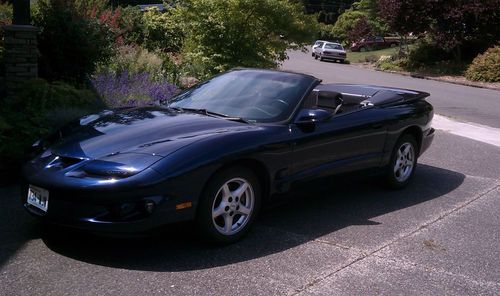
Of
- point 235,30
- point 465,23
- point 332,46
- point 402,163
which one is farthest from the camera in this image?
point 332,46

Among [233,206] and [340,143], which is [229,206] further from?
[340,143]

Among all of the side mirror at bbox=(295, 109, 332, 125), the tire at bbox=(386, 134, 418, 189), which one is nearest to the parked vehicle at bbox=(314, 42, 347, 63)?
the tire at bbox=(386, 134, 418, 189)

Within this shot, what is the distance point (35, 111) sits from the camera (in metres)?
7.08

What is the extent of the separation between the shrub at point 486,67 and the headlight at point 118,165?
87.6 feet

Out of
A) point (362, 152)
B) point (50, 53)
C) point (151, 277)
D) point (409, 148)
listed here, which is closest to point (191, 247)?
point (151, 277)

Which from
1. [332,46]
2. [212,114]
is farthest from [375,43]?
[212,114]

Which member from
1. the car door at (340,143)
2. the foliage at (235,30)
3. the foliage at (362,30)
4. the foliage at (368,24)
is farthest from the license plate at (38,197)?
the foliage at (362,30)

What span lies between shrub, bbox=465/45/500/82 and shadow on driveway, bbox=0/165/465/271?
23.7 meters

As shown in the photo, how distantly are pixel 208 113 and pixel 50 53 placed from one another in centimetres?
504

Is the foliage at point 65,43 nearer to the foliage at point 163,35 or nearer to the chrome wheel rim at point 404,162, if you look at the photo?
the chrome wheel rim at point 404,162

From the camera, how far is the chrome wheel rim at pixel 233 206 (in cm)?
456

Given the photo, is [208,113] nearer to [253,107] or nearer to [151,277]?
[253,107]

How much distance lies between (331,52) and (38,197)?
41511mm

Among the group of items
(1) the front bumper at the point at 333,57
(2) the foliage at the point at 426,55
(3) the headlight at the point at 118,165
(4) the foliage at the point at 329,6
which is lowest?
(1) the front bumper at the point at 333,57
